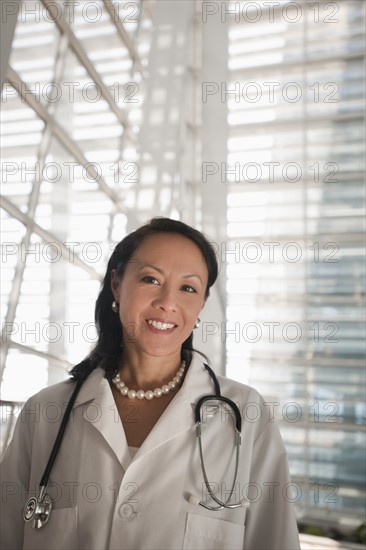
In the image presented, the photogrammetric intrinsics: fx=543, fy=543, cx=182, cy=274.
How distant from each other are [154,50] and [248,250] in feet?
6.31

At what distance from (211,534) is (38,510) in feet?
1.35

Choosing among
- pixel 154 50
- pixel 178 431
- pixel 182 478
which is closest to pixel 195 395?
pixel 178 431

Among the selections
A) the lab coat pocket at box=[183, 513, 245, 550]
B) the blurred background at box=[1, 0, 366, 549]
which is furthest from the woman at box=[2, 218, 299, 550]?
the blurred background at box=[1, 0, 366, 549]

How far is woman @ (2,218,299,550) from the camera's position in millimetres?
1273

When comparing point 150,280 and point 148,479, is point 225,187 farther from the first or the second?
point 148,479

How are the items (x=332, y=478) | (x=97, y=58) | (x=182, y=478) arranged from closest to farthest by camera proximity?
(x=182, y=478), (x=97, y=58), (x=332, y=478)

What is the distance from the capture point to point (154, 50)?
4172 mm

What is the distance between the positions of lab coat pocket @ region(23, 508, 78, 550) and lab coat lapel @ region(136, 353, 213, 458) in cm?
22

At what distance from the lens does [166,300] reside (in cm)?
138

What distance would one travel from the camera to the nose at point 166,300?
1.38 m

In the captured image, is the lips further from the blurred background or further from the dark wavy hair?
the blurred background

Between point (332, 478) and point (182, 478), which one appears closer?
point (182, 478)

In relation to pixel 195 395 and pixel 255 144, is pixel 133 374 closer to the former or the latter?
pixel 195 395

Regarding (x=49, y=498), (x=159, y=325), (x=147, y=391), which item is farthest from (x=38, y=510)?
(x=159, y=325)
